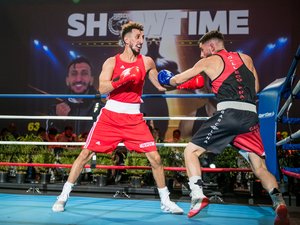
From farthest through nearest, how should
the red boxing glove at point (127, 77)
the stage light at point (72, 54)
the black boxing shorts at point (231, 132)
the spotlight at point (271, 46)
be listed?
the stage light at point (72, 54)
the spotlight at point (271, 46)
the red boxing glove at point (127, 77)
the black boxing shorts at point (231, 132)

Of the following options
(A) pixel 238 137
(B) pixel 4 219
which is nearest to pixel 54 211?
(B) pixel 4 219

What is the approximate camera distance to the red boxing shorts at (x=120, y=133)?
8.02 feet

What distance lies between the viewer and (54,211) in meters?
2.33

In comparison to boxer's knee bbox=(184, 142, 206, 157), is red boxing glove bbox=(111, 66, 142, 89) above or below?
above

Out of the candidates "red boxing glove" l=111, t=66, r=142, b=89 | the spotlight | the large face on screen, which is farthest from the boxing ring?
the spotlight

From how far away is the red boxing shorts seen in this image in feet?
8.02

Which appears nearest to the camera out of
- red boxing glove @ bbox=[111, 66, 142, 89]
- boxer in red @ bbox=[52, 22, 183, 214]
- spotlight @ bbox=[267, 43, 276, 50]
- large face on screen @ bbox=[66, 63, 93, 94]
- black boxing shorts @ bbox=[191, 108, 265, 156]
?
black boxing shorts @ bbox=[191, 108, 265, 156]

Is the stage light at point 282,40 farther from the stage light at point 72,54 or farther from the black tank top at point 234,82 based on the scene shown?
the black tank top at point 234,82

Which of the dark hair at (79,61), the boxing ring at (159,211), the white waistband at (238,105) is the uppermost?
the dark hair at (79,61)

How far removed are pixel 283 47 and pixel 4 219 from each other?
5936 mm

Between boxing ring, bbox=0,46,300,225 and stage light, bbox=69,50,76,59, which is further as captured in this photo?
stage light, bbox=69,50,76,59

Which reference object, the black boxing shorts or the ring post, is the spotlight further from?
the black boxing shorts

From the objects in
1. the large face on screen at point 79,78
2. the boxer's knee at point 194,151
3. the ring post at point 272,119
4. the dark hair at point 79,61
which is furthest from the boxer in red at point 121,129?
the dark hair at point 79,61

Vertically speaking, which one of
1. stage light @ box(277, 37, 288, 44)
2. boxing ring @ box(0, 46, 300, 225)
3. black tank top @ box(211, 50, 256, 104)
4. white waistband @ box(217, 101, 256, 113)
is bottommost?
boxing ring @ box(0, 46, 300, 225)
